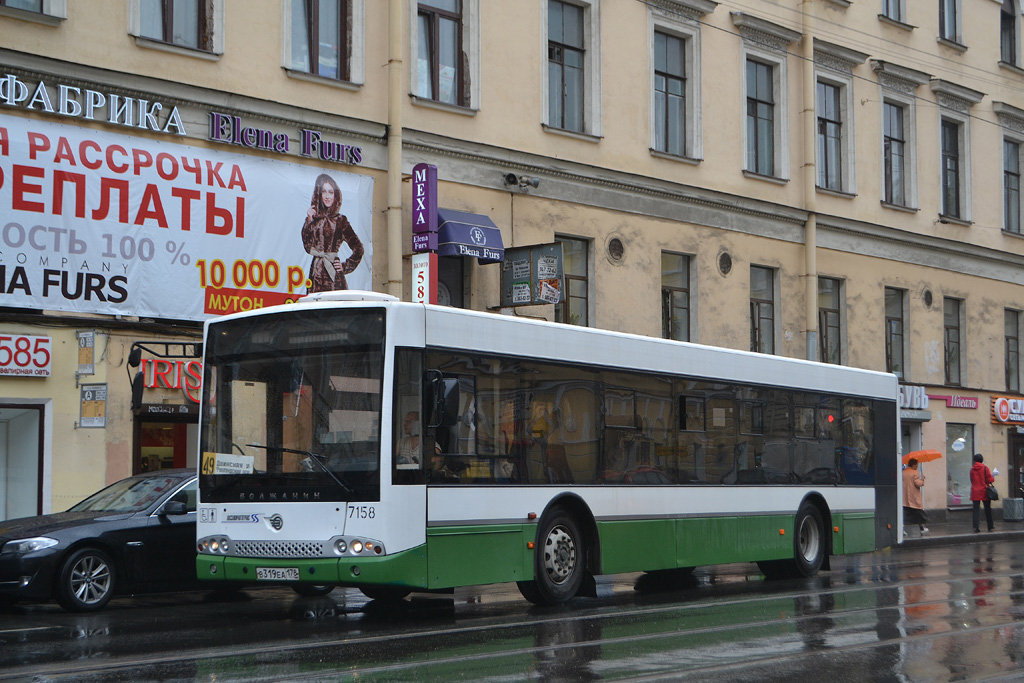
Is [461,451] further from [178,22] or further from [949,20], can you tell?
[949,20]

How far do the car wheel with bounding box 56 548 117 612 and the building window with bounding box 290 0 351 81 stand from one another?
9.45 m

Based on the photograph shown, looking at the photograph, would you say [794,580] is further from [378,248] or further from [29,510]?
[29,510]

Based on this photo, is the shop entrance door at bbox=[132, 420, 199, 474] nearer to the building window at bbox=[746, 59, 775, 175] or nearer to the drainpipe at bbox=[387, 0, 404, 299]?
the drainpipe at bbox=[387, 0, 404, 299]

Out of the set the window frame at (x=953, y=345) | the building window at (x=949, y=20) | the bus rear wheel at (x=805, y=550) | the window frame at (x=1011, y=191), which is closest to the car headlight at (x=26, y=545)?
the bus rear wheel at (x=805, y=550)

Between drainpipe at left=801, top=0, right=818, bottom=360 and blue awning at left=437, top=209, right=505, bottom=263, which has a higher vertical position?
drainpipe at left=801, top=0, right=818, bottom=360

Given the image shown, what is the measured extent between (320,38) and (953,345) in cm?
1977

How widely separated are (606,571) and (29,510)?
26.2ft

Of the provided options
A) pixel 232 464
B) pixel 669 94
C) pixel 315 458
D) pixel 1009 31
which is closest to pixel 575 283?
pixel 669 94

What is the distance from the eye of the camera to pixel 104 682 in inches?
308

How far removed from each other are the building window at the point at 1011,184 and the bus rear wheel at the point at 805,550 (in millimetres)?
20640

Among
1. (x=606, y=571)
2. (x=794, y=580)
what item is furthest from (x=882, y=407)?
(x=606, y=571)

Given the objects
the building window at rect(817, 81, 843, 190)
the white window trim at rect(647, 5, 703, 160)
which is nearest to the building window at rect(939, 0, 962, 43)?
the building window at rect(817, 81, 843, 190)

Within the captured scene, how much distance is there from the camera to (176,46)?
17875 millimetres

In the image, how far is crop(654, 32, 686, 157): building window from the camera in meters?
25.2
